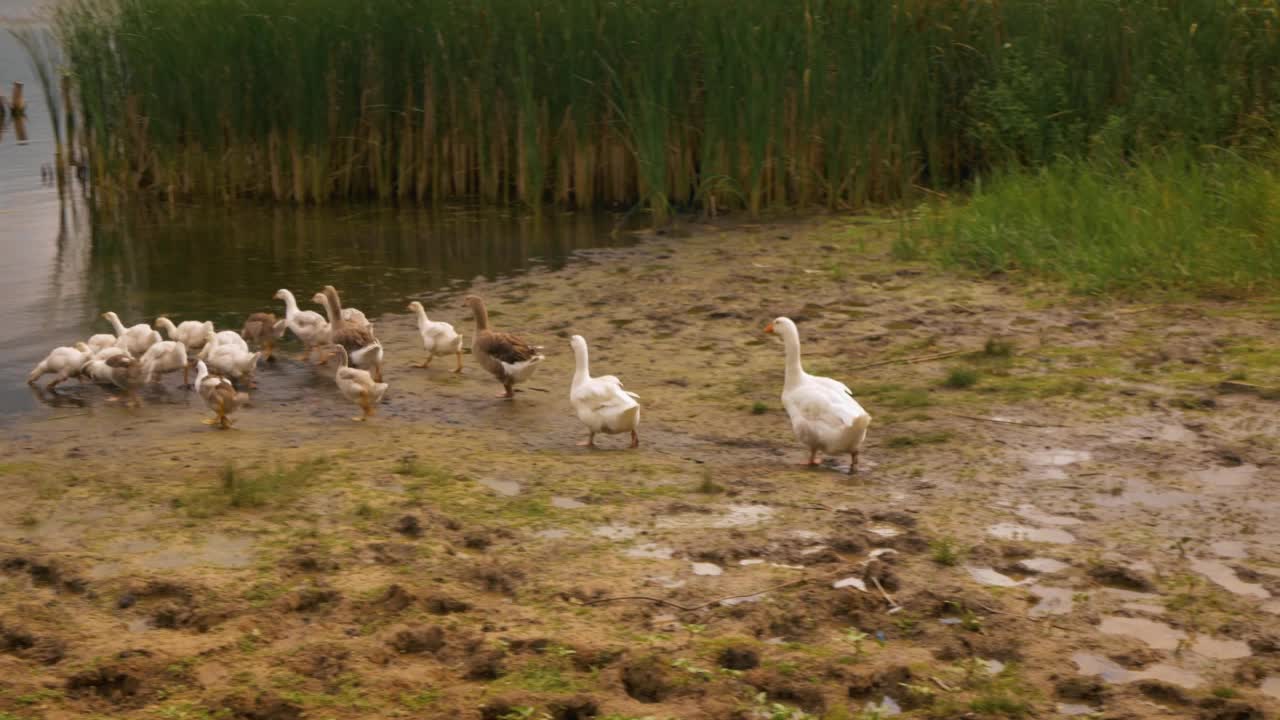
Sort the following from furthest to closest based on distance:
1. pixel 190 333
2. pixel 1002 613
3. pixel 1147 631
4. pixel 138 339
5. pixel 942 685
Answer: pixel 190 333, pixel 138 339, pixel 1002 613, pixel 1147 631, pixel 942 685

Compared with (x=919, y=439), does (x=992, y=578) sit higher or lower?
lower

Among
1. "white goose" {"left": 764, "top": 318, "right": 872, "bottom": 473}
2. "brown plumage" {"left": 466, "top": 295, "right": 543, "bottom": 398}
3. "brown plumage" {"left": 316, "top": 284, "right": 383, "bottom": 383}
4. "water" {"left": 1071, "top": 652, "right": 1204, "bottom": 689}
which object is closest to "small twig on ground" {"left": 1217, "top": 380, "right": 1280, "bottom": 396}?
"white goose" {"left": 764, "top": 318, "right": 872, "bottom": 473}

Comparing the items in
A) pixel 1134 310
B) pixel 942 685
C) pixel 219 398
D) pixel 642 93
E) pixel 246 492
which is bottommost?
pixel 942 685

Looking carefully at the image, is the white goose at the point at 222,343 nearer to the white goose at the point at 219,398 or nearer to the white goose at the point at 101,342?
the white goose at the point at 219,398

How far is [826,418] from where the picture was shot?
708cm

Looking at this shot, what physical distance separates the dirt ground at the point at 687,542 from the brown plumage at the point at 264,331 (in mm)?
244

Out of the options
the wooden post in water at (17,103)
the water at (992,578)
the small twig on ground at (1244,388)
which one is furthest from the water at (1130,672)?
the wooden post in water at (17,103)

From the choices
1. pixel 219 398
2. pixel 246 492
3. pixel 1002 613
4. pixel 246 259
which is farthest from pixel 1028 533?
pixel 246 259

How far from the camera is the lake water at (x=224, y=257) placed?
11.6m

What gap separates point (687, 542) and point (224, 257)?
8.96 meters

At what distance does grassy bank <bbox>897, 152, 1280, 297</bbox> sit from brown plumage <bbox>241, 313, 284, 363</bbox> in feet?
17.5

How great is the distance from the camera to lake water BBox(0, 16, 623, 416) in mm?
11641

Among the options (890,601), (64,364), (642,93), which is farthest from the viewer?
(642,93)

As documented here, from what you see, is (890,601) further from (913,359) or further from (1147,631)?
(913,359)
